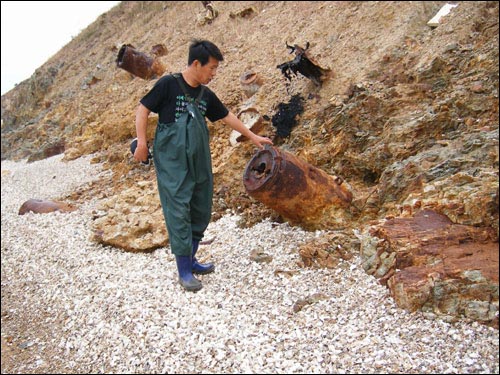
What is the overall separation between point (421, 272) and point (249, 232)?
1.90 m

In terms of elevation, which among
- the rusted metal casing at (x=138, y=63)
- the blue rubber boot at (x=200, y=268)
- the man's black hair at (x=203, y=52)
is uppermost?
the rusted metal casing at (x=138, y=63)

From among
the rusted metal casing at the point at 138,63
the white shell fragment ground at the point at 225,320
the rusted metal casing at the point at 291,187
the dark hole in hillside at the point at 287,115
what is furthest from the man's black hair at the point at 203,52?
the rusted metal casing at the point at 138,63

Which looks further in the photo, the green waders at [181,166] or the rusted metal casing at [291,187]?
the rusted metal casing at [291,187]

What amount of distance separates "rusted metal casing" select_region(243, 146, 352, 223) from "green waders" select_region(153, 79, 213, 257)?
74cm

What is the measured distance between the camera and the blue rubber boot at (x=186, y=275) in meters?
3.20

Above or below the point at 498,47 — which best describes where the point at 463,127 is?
below

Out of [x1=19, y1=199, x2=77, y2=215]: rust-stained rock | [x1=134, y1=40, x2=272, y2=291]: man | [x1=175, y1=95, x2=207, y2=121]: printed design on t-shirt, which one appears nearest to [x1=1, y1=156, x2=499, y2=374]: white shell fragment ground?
[x1=134, y1=40, x2=272, y2=291]: man

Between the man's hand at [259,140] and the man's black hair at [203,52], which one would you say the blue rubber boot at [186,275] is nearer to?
the man's hand at [259,140]

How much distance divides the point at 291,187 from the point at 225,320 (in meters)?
1.37

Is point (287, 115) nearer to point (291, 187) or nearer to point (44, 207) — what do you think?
point (291, 187)

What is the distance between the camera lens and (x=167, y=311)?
300cm

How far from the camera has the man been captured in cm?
294

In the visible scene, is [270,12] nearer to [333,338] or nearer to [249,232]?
[249,232]

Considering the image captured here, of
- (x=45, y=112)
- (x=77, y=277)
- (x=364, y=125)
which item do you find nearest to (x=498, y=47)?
(x=364, y=125)
